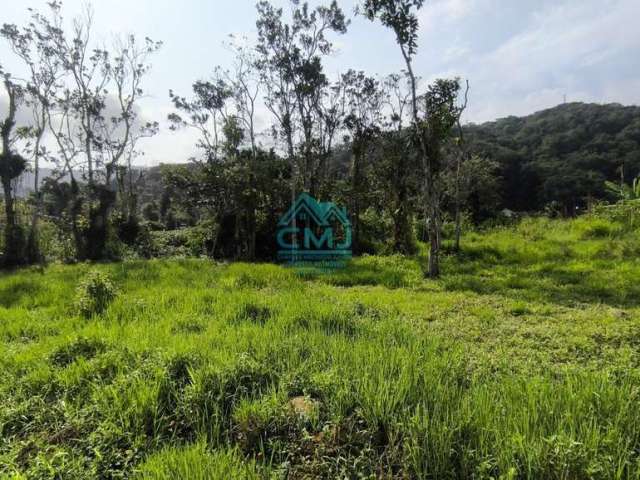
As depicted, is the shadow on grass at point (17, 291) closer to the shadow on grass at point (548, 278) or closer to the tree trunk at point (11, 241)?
the shadow on grass at point (548, 278)

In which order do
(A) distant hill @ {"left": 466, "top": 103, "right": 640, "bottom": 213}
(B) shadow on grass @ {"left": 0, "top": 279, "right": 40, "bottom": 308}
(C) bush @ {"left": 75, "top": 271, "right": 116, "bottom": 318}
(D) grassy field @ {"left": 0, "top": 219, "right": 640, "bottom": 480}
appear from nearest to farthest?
(D) grassy field @ {"left": 0, "top": 219, "right": 640, "bottom": 480}, (C) bush @ {"left": 75, "top": 271, "right": 116, "bottom": 318}, (B) shadow on grass @ {"left": 0, "top": 279, "right": 40, "bottom": 308}, (A) distant hill @ {"left": 466, "top": 103, "right": 640, "bottom": 213}

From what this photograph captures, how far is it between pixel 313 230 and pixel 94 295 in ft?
30.0

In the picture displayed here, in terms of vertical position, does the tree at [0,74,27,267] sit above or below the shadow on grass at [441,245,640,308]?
above

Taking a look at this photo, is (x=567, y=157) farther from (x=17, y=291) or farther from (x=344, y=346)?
(x=17, y=291)

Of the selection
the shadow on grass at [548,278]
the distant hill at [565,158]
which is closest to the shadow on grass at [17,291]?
the shadow on grass at [548,278]

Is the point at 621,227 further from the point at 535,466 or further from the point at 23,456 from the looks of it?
the point at 23,456

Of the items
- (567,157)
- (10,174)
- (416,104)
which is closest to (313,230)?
(416,104)

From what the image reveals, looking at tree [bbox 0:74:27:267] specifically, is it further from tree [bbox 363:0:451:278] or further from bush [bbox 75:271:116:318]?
tree [bbox 363:0:451:278]

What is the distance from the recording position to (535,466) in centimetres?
200

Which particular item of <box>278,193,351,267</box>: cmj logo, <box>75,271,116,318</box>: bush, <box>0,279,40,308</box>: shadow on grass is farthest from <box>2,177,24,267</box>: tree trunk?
<box>75,271,116,318</box>: bush

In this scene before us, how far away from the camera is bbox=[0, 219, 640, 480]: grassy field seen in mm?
2205

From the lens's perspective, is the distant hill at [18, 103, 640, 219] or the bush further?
the distant hill at [18, 103, 640, 219]

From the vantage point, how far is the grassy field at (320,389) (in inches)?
86.8

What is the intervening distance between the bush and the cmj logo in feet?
26.3
